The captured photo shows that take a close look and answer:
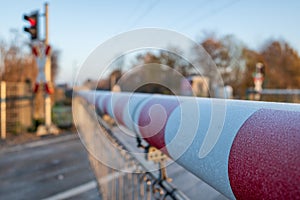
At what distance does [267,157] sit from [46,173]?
315 centimetres

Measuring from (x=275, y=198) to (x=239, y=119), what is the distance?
0.10m

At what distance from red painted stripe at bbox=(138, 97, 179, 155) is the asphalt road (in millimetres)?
1891

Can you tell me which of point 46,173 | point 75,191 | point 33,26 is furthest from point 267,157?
point 33,26

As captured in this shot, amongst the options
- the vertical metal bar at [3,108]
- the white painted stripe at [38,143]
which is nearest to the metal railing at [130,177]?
the white painted stripe at [38,143]

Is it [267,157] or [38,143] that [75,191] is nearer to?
[267,157]

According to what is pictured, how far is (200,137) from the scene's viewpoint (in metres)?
0.38

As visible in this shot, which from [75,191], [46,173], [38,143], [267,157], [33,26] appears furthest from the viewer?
[33,26]

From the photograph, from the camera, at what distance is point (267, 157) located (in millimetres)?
248

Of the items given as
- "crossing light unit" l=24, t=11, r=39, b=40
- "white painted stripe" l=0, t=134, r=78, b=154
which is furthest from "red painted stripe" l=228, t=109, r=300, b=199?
"crossing light unit" l=24, t=11, r=39, b=40

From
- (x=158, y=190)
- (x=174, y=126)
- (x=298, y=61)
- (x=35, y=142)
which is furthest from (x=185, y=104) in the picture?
(x=298, y=61)

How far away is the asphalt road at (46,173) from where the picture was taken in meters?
2.43

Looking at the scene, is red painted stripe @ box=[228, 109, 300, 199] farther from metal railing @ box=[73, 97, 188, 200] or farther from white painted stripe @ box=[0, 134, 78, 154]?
white painted stripe @ box=[0, 134, 78, 154]

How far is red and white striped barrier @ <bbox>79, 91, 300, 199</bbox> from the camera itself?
23 cm

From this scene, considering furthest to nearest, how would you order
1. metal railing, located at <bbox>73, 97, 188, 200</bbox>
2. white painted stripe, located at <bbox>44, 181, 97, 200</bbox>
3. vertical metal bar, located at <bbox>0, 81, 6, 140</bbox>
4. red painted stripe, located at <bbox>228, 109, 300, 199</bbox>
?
vertical metal bar, located at <bbox>0, 81, 6, 140</bbox> < white painted stripe, located at <bbox>44, 181, 97, 200</bbox> < metal railing, located at <bbox>73, 97, 188, 200</bbox> < red painted stripe, located at <bbox>228, 109, 300, 199</bbox>
